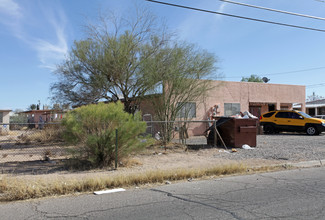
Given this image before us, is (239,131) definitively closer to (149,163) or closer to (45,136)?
(149,163)

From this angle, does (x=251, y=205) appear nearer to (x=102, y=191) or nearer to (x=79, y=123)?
(x=102, y=191)

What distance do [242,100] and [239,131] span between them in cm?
1064

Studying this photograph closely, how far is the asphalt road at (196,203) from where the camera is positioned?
501 cm

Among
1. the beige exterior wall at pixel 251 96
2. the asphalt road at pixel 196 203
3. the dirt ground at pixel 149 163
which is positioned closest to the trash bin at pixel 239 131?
the dirt ground at pixel 149 163

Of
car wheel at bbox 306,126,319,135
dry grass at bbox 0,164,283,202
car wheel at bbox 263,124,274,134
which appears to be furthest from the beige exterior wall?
dry grass at bbox 0,164,283,202

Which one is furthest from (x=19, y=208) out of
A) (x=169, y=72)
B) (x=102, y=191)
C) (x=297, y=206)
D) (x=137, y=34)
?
(x=137, y=34)

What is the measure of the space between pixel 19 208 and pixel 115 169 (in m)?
3.84

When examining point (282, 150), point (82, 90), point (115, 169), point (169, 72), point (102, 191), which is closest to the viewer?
point (102, 191)

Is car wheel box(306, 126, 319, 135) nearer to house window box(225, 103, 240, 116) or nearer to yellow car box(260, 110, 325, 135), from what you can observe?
yellow car box(260, 110, 325, 135)

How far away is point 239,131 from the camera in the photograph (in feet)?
43.7

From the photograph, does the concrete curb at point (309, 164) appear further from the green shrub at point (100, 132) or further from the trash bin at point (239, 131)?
the green shrub at point (100, 132)

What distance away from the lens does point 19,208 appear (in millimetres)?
5566

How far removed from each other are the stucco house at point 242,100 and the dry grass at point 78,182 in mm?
11029

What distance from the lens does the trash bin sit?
43.6 feet
